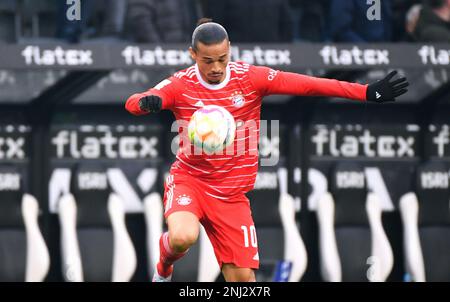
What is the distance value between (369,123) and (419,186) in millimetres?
657

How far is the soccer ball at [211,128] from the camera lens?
7523mm

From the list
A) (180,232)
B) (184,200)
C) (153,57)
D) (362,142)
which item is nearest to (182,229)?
(180,232)

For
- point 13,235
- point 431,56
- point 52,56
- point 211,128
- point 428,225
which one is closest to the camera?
point 211,128

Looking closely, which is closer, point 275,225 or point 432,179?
point 275,225

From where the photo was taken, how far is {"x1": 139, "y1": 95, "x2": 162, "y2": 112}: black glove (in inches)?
288

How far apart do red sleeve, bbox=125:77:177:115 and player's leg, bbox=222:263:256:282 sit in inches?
40.0

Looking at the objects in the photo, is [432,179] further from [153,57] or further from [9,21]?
[9,21]

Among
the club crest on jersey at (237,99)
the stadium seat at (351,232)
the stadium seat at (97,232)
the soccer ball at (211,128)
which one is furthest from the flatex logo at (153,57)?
the soccer ball at (211,128)

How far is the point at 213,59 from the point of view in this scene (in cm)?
755

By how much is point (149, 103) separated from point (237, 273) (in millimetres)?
1238

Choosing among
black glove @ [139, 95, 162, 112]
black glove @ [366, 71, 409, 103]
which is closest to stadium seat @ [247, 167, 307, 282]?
black glove @ [366, 71, 409, 103]

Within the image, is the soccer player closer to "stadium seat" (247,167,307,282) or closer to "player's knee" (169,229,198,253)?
"player's knee" (169,229,198,253)

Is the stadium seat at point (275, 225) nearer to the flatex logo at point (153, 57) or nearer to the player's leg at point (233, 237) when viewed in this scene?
the flatex logo at point (153, 57)

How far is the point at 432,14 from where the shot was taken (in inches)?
413
